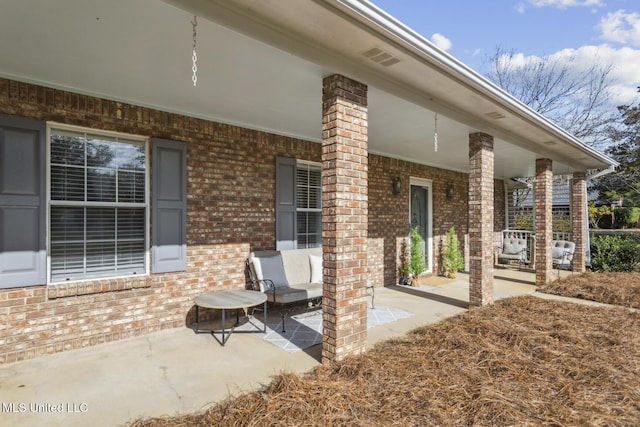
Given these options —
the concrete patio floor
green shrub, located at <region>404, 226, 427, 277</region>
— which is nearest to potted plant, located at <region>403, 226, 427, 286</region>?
green shrub, located at <region>404, 226, 427, 277</region>

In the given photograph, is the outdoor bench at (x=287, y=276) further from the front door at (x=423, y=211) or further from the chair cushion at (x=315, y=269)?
the front door at (x=423, y=211)

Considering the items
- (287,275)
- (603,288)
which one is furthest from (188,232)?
(603,288)

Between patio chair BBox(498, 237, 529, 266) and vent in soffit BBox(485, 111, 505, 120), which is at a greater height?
vent in soffit BBox(485, 111, 505, 120)

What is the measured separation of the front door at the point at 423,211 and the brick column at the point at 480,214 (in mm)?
2818

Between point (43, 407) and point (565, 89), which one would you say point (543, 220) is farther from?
point (565, 89)

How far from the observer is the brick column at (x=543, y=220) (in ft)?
22.9

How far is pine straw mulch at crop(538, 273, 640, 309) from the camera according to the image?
18.8ft

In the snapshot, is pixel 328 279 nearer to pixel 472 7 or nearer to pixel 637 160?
pixel 472 7

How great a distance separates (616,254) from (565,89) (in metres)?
11.0

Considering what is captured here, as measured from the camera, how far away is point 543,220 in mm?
6973

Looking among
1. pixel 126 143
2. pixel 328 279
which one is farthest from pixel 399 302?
pixel 126 143

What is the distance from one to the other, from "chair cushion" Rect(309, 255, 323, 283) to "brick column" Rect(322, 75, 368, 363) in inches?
82.4

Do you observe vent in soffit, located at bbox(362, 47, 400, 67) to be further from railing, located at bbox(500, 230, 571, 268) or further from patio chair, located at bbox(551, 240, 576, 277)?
railing, located at bbox(500, 230, 571, 268)

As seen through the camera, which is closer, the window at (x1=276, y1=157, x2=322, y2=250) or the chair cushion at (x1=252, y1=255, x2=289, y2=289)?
the chair cushion at (x1=252, y1=255, x2=289, y2=289)
